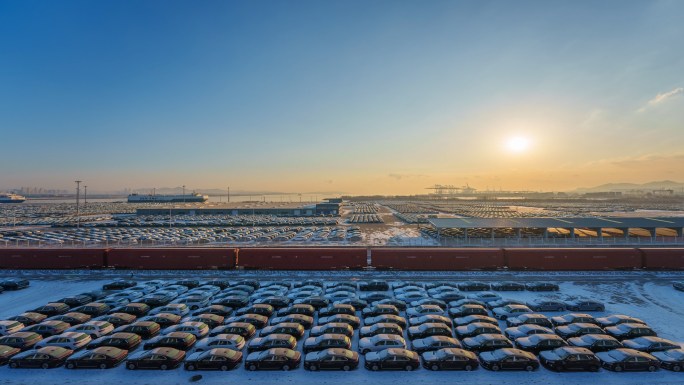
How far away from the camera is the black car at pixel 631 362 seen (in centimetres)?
1423

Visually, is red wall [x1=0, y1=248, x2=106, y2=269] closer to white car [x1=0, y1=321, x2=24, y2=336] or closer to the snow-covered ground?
the snow-covered ground

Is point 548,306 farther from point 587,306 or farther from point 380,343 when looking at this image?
point 380,343

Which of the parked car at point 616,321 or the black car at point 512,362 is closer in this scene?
the black car at point 512,362

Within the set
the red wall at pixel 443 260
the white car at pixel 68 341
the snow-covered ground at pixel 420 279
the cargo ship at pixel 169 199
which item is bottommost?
the snow-covered ground at pixel 420 279

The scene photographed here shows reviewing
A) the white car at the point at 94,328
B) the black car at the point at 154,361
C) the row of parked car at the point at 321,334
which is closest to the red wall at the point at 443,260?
the row of parked car at the point at 321,334

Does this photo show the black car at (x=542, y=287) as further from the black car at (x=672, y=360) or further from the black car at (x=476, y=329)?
the black car at (x=672, y=360)

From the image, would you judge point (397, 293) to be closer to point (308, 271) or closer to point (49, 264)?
point (308, 271)

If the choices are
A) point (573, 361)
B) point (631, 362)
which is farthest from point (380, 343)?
point (631, 362)

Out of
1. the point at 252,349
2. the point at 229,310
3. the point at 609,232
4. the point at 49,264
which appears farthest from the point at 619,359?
the point at 609,232

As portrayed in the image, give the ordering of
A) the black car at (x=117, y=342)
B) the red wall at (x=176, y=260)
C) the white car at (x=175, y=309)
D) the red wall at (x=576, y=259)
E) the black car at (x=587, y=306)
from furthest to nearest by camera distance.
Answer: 1. the red wall at (x=176, y=260)
2. the red wall at (x=576, y=259)
3. the black car at (x=587, y=306)
4. the white car at (x=175, y=309)
5. the black car at (x=117, y=342)

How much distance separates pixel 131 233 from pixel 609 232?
8211 centimetres

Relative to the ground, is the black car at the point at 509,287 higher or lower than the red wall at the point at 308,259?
lower

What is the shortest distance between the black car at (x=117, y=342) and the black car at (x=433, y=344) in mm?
13928

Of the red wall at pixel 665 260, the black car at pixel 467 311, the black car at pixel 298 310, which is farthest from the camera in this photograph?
the red wall at pixel 665 260
